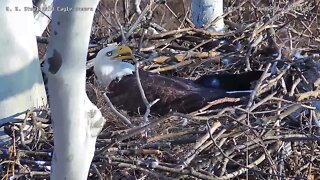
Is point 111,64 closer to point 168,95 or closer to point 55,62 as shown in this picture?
point 168,95

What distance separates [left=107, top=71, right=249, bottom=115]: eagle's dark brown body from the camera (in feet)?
13.1

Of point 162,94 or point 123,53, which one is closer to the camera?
point 162,94

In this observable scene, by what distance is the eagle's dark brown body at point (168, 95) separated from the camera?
400 centimetres

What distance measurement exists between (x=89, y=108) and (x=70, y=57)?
0.69 ft

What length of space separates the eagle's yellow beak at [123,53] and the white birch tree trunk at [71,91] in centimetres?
280

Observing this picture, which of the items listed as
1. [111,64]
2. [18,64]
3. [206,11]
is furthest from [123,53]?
[18,64]

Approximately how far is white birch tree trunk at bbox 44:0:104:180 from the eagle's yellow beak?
2800 millimetres

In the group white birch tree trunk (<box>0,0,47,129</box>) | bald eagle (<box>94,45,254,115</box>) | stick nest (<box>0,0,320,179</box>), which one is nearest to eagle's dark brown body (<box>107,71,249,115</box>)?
bald eagle (<box>94,45,254,115</box>)

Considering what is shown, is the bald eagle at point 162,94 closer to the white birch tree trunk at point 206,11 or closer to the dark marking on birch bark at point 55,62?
the white birch tree trunk at point 206,11

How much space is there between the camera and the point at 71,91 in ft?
5.24

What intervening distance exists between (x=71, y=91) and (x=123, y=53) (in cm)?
303

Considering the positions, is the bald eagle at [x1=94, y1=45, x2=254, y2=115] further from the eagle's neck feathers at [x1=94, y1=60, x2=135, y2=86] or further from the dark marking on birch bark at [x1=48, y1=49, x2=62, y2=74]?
the dark marking on birch bark at [x1=48, y1=49, x2=62, y2=74]

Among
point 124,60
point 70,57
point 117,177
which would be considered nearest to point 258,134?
point 117,177

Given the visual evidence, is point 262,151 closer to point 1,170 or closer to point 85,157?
point 1,170
